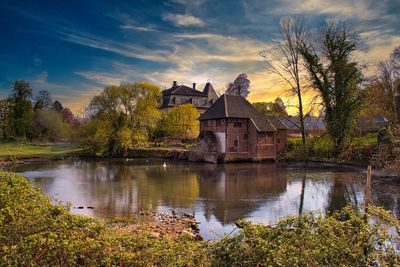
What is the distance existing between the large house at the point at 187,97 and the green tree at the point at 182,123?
10484 mm

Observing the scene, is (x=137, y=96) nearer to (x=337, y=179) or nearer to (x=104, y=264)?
(x=337, y=179)

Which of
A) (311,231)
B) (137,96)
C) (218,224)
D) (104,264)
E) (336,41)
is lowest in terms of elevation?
(218,224)

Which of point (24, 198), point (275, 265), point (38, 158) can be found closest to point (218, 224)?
point (24, 198)

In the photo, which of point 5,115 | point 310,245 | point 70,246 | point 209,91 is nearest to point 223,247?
point 310,245

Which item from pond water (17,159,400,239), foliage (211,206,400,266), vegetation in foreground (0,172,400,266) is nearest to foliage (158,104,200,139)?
pond water (17,159,400,239)

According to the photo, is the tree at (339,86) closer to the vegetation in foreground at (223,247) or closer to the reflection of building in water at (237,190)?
the reflection of building in water at (237,190)

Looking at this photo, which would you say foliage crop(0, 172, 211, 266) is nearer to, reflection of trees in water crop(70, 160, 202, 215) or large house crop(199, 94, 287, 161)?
reflection of trees in water crop(70, 160, 202, 215)

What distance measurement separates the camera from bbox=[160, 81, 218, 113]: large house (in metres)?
61.0

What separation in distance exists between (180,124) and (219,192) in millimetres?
31244

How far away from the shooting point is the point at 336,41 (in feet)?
106

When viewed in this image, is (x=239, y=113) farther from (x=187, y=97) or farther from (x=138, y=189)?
(x=187, y=97)

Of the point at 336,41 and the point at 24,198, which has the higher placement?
the point at 336,41

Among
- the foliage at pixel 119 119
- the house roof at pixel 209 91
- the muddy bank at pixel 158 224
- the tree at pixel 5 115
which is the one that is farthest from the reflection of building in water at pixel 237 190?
the tree at pixel 5 115

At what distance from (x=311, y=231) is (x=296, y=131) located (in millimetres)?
58115
